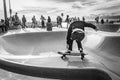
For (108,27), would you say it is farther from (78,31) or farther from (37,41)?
(78,31)

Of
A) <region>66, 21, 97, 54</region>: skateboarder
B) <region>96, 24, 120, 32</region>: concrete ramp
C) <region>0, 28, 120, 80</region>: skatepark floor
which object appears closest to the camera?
<region>0, 28, 120, 80</region>: skatepark floor

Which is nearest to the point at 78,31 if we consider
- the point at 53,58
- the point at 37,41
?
the point at 53,58

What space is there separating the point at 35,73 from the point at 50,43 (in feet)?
24.5

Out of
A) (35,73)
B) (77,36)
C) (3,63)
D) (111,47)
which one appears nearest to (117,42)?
(111,47)

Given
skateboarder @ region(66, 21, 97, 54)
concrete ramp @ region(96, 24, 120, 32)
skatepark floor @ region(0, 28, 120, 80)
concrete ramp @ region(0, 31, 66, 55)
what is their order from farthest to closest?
concrete ramp @ region(96, 24, 120, 32) < concrete ramp @ region(0, 31, 66, 55) < skateboarder @ region(66, 21, 97, 54) < skatepark floor @ region(0, 28, 120, 80)

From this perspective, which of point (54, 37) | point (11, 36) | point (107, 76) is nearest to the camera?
point (107, 76)

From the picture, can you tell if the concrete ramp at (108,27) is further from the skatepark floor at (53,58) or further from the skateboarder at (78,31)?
the skateboarder at (78,31)

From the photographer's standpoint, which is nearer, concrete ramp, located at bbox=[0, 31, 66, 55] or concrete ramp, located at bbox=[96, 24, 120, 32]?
concrete ramp, located at bbox=[0, 31, 66, 55]

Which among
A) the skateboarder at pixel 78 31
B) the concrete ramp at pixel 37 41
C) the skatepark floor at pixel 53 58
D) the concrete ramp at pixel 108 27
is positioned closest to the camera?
the skatepark floor at pixel 53 58

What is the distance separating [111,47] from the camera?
774 centimetres

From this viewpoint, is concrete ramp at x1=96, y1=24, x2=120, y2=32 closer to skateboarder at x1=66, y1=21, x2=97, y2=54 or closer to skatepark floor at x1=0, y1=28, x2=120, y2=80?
skatepark floor at x1=0, y1=28, x2=120, y2=80

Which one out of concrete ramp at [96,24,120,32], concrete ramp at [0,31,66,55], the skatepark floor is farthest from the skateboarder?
concrete ramp at [96,24,120,32]

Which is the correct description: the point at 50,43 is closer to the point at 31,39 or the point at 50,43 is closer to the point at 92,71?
the point at 31,39

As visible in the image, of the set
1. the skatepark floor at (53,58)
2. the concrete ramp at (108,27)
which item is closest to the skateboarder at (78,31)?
the skatepark floor at (53,58)
